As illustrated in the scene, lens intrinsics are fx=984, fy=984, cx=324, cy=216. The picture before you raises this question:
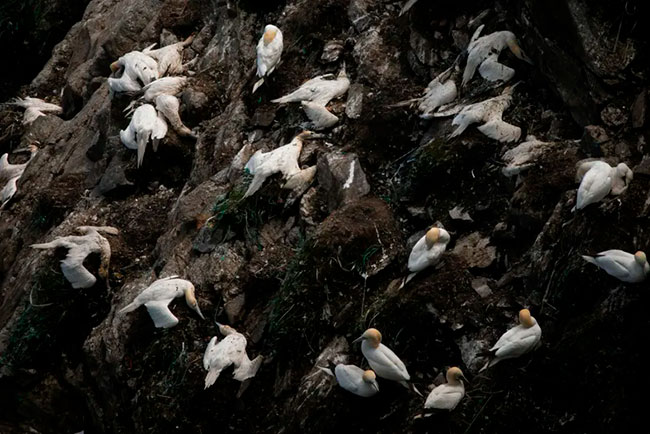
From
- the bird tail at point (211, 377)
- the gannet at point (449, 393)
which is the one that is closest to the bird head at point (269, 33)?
the bird tail at point (211, 377)

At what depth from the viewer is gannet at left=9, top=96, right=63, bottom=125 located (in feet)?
42.8

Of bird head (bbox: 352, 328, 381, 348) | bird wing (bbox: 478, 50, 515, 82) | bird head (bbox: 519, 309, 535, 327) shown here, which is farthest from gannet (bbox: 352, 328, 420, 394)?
bird wing (bbox: 478, 50, 515, 82)

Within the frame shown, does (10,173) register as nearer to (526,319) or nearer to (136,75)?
(136,75)

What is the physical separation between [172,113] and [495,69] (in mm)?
3477

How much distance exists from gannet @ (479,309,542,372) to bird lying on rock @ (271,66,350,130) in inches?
126

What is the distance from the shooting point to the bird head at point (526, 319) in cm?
598

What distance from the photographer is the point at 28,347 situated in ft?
30.0

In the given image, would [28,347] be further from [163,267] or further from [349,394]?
[349,394]

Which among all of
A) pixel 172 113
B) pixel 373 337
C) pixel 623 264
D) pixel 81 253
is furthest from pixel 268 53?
pixel 623 264

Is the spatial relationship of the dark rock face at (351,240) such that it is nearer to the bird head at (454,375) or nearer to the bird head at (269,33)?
the bird head at (454,375)

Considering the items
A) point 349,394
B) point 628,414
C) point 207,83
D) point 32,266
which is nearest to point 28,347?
point 32,266

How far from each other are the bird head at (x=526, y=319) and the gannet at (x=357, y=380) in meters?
1.04

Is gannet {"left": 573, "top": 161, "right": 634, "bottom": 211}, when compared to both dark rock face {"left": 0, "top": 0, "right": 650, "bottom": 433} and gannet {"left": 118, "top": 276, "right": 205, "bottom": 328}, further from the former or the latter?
gannet {"left": 118, "top": 276, "right": 205, "bottom": 328}

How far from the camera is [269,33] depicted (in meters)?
9.40
